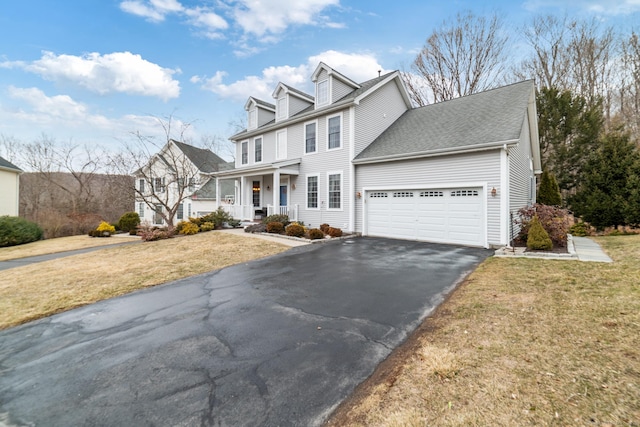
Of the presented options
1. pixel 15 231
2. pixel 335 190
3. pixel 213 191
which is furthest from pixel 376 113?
pixel 15 231

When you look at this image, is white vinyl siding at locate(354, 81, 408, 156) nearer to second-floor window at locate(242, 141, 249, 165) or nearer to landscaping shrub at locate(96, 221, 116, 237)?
second-floor window at locate(242, 141, 249, 165)

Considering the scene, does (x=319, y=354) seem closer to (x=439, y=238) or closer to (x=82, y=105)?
(x=439, y=238)

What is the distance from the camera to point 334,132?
1443 centimetres

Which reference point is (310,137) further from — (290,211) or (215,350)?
(215,350)

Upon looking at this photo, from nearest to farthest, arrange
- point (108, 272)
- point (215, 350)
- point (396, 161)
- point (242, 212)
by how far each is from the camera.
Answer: point (215, 350), point (108, 272), point (396, 161), point (242, 212)

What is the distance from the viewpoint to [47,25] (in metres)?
12.2

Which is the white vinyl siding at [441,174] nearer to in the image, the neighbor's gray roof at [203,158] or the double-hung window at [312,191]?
the double-hung window at [312,191]

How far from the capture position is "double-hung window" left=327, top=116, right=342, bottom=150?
46.5 ft

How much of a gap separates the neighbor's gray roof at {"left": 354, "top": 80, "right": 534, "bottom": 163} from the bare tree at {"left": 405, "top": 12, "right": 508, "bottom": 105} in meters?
9.61

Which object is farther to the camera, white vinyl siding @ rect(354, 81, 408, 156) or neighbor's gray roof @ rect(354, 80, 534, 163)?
white vinyl siding @ rect(354, 81, 408, 156)

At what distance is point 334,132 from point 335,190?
9.97 feet

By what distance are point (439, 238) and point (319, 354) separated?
30.3ft

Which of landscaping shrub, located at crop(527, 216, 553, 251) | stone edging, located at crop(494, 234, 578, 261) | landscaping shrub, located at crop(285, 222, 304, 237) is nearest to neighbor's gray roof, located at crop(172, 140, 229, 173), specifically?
landscaping shrub, located at crop(285, 222, 304, 237)

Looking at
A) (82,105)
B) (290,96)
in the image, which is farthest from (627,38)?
(82,105)
